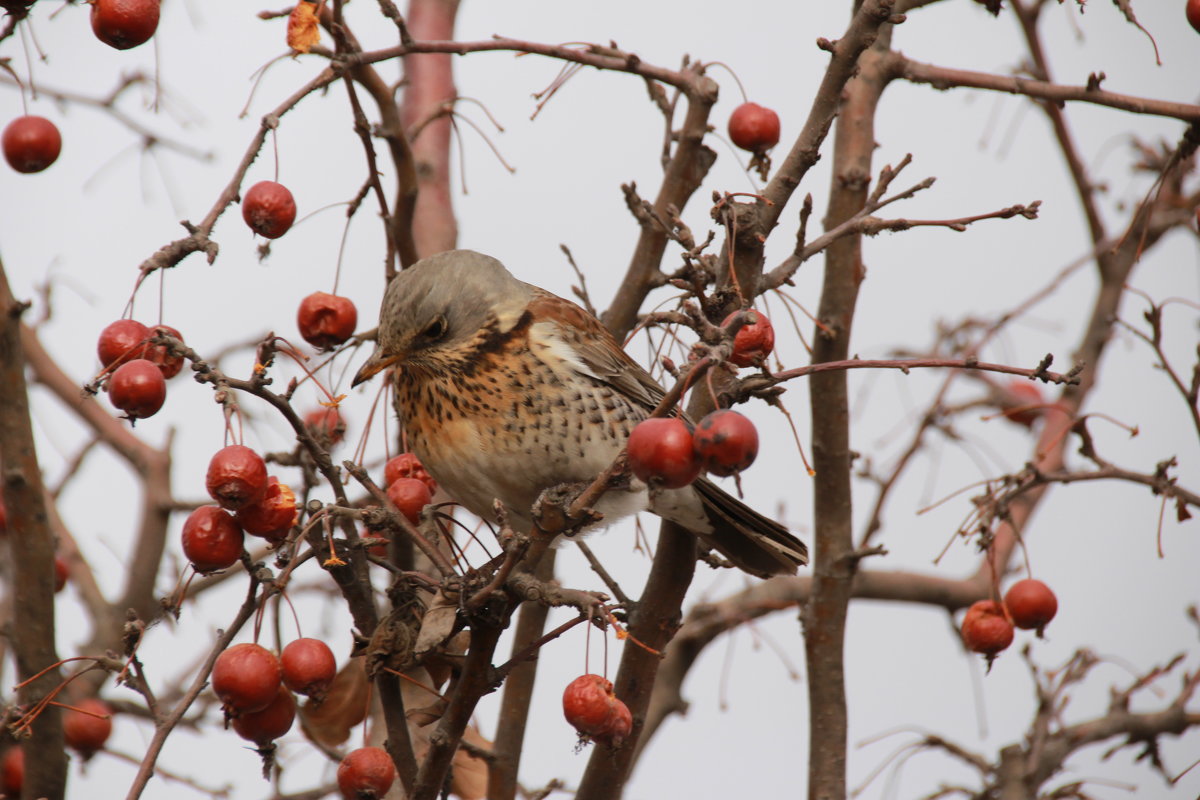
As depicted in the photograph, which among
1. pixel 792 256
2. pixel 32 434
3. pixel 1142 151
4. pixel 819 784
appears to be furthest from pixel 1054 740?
pixel 32 434

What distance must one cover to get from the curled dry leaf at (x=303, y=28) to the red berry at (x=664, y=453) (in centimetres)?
126

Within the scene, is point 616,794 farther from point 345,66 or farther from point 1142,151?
point 1142,151

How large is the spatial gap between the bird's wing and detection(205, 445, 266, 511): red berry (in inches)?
42.7

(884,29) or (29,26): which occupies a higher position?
(884,29)

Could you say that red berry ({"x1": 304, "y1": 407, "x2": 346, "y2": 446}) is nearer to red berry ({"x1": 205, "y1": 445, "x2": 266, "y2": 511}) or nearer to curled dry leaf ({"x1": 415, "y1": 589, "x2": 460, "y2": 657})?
red berry ({"x1": 205, "y1": 445, "x2": 266, "y2": 511})

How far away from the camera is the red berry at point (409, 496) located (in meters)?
2.52

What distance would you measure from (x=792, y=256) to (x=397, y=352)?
987 millimetres

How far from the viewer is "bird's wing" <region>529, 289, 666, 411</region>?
296cm

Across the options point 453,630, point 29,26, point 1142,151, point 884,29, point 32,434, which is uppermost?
point 1142,151

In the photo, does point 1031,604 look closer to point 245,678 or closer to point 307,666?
point 307,666

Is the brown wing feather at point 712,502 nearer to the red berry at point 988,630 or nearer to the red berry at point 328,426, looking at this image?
the red berry at point 988,630

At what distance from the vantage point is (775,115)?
2.90m

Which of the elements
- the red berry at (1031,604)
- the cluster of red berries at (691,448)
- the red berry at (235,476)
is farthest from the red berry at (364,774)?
the red berry at (1031,604)

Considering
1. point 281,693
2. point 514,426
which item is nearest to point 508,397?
point 514,426
